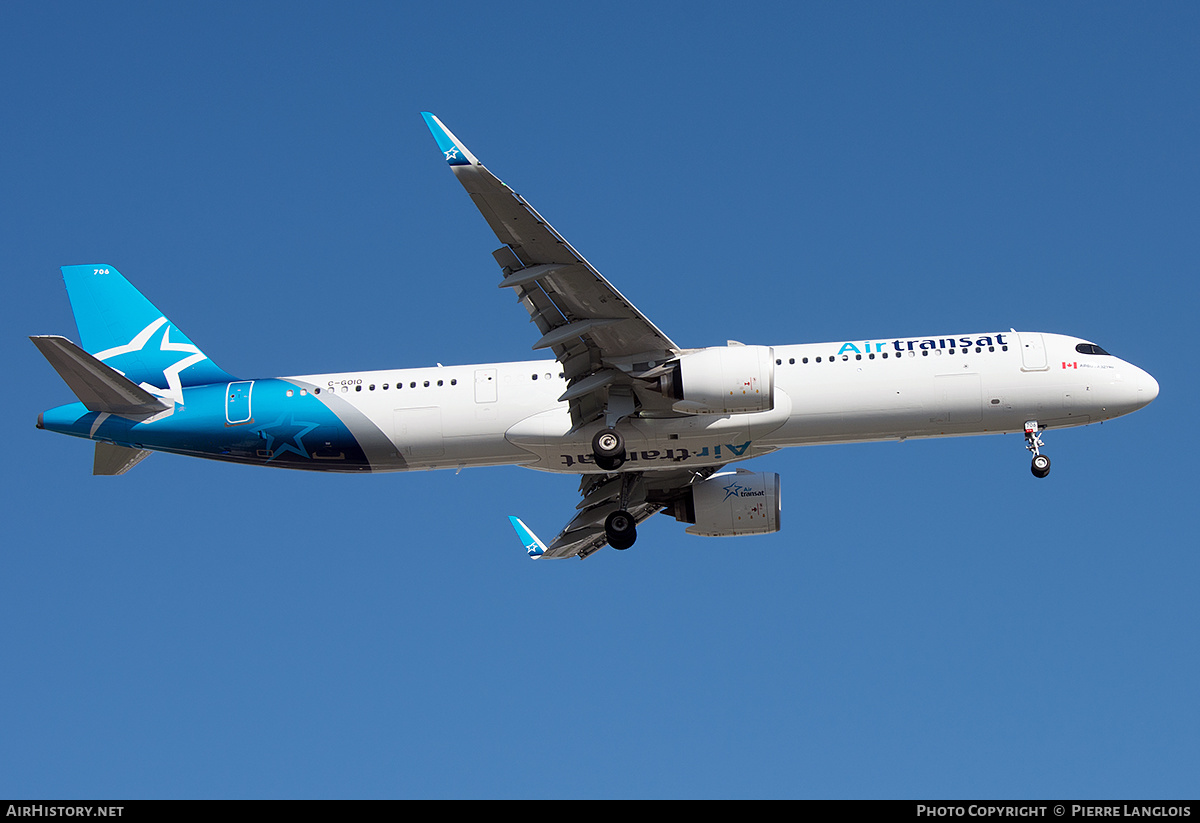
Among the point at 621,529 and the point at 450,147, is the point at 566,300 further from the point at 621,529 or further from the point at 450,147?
the point at 621,529

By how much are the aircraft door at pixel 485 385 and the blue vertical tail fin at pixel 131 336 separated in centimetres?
795

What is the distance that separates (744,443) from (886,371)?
14.8 feet

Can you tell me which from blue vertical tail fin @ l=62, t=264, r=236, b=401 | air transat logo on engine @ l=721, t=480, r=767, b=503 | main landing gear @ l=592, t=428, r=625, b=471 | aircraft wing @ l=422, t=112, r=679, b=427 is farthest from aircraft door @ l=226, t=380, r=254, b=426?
air transat logo on engine @ l=721, t=480, r=767, b=503

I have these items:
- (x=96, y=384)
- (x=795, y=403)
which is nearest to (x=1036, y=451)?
(x=795, y=403)

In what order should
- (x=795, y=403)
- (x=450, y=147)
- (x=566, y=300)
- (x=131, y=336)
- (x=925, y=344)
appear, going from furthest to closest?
1. (x=131, y=336)
2. (x=925, y=344)
3. (x=795, y=403)
4. (x=566, y=300)
5. (x=450, y=147)

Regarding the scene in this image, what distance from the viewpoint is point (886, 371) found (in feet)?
111

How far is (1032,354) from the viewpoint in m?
34.6

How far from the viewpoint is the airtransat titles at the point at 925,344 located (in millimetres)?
34312

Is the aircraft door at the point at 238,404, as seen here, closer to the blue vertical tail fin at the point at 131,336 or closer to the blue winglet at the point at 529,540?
the blue vertical tail fin at the point at 131,336

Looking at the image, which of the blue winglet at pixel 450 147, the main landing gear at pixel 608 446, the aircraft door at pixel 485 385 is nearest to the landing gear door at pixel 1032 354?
the main landing gear at pixel 608 446

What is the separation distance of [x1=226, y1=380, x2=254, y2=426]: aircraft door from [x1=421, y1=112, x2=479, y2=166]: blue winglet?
1172 cm

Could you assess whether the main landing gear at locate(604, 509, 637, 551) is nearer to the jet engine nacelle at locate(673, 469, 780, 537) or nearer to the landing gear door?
the jet engine nacelle at locate(673, 469, 780, 537)

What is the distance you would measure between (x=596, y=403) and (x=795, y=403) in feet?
18.5
